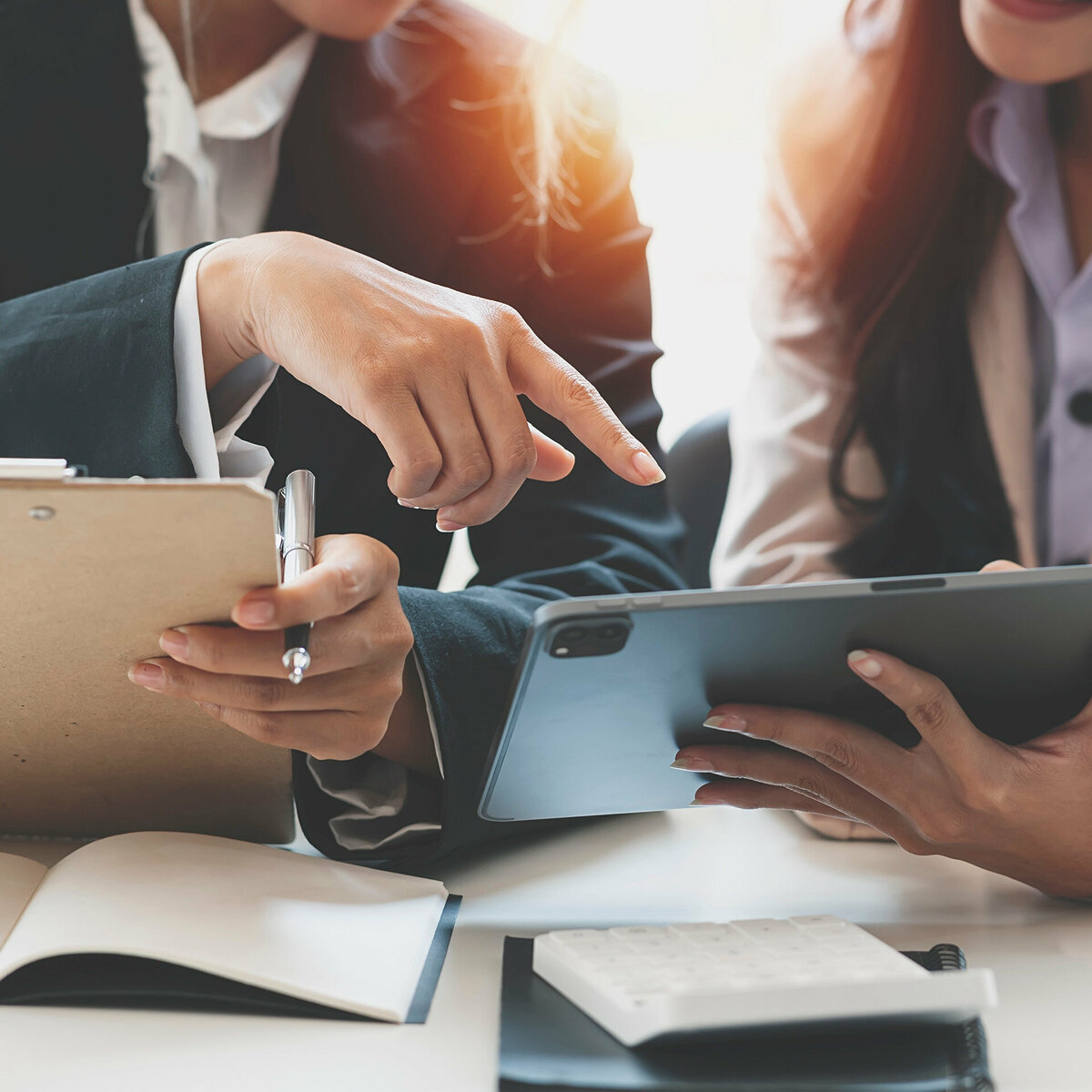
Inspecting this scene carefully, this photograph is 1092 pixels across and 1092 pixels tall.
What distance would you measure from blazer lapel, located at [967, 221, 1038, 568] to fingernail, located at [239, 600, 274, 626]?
86cm

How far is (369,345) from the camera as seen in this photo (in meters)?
0.42

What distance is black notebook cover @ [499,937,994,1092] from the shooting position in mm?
282

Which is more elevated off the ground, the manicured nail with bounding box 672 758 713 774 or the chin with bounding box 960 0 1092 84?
the chin with bounding box 960 0 1092 84

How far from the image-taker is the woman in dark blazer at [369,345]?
0.42 metres

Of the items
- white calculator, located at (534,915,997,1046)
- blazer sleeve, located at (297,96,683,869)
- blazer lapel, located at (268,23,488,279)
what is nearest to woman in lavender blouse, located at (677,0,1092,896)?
blazer sleeve, located at (297,96,683,869)

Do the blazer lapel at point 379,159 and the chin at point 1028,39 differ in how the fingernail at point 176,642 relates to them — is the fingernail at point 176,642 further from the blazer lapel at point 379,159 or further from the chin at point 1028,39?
the chin at point 1028,39

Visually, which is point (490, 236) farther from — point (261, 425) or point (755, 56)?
point (755, 56)

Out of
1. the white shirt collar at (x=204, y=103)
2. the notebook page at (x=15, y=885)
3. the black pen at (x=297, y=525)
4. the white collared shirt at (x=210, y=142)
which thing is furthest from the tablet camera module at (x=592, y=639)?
the white shirt collar at (x=204, y=103)

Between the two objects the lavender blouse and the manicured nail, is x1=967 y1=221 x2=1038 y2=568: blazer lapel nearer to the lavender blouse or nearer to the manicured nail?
the lavender blouse

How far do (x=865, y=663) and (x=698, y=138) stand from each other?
1302mm

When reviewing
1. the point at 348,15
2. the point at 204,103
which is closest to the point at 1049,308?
the point at 348,15

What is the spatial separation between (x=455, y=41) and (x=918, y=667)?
31.7 inches

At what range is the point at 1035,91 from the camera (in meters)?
1.08

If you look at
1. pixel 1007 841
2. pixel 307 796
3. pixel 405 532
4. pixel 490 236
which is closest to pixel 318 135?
pixel 490 236
